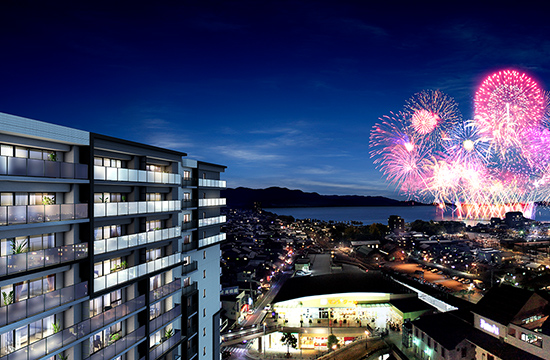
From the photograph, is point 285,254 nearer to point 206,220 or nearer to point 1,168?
point 206,220

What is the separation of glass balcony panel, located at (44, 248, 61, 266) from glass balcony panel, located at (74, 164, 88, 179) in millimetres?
2564

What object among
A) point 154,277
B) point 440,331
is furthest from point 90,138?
point 440,331

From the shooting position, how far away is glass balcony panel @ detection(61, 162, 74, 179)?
10.5 m

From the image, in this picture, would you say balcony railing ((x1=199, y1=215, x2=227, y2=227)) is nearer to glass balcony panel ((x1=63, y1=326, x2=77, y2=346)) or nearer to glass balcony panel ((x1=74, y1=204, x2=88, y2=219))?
glass balcony panel ((x1=74, y1=204, x2=88, y2=219))

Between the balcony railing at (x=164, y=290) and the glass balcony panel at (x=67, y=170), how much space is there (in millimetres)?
6805

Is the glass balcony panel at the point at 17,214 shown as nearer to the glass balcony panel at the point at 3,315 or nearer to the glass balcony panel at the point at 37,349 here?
the glass balcony panel at the point at 3,315

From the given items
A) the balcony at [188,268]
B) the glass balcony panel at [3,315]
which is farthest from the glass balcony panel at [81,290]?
the balcony at [188,268]

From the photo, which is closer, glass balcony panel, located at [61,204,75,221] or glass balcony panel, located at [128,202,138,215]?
glass balcony panel, located at [61,204,75,221]

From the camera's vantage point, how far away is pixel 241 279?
51000 millimetres

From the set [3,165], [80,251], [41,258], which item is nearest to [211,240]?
[80,251]

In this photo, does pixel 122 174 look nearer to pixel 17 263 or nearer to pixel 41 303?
pixel 17 263

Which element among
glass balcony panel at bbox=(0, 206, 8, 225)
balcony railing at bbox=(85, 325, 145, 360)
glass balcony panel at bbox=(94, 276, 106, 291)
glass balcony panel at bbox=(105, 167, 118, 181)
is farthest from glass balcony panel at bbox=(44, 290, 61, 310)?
glass balcony panel at bbox=(105, 167, 118, 181)

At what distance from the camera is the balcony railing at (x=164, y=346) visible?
14891mm

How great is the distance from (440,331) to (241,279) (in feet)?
107
